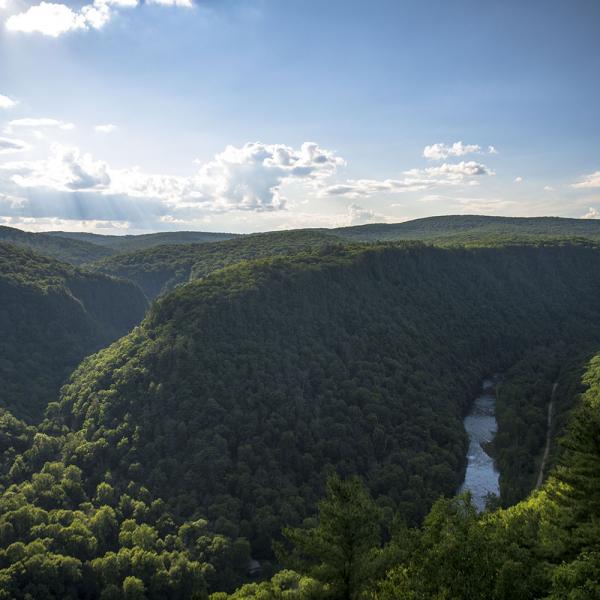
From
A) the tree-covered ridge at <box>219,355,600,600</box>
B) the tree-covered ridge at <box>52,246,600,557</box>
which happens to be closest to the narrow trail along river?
the tree-covered ridge at <box>52,246,600,557</box>

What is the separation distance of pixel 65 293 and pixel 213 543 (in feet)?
421

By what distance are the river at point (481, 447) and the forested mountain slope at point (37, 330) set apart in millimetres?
102866

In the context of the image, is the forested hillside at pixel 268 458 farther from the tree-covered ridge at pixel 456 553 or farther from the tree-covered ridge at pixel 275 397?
the tree-covered ridge at pixel 275 397

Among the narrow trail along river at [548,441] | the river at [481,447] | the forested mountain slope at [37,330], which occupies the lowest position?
the river at [481,447]

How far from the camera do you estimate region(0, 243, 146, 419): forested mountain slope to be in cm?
13325

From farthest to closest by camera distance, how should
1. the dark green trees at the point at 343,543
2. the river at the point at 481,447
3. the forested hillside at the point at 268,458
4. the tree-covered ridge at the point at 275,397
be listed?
the river at the point at 481,447 < the tree-covered ridge at the point at 275,397 < the forested hillside at the point at 268,458 < the dark green trees at the point at 343,543

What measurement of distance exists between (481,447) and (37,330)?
134 m

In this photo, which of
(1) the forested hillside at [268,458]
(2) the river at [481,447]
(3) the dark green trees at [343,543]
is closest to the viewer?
(3) the dark green trees at [343,543]

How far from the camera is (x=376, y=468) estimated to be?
104062mm

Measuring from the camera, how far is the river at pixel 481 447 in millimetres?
105688

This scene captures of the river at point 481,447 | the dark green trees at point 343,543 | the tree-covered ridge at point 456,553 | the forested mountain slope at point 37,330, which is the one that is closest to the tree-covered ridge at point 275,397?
the river at point 481,447

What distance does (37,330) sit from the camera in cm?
15875

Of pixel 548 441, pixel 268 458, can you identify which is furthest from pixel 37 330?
pixel 548 441

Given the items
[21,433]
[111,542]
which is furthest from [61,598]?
[21,433]
